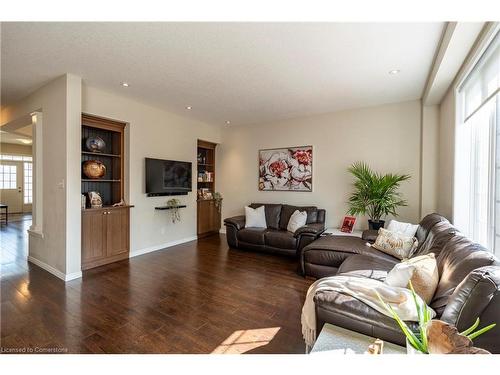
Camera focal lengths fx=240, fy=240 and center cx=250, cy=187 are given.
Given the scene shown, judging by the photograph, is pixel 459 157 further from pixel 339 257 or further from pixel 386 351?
pixel 386 351

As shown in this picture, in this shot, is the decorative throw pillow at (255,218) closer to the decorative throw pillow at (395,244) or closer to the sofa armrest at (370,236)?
the sofa armrest at (370,236)

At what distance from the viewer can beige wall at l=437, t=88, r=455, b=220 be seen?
9.80ft

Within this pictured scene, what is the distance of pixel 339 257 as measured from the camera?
2.97m

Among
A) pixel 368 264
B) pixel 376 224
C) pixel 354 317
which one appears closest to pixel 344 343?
pixel 354 317

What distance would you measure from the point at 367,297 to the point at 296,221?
291 centimetres

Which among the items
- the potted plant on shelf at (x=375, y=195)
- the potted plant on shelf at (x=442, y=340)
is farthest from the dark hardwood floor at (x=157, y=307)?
the potted plant on shelf at (x=375, y=195)

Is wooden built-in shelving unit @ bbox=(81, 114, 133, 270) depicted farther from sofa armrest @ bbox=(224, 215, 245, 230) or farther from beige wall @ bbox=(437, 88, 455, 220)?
beige wall @ bbox=(437, 88, 455, 220)

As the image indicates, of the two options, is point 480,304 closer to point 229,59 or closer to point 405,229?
point 405,229

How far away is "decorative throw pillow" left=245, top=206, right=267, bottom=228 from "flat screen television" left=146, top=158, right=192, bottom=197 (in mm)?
1414

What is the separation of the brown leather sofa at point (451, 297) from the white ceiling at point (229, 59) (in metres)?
1.88

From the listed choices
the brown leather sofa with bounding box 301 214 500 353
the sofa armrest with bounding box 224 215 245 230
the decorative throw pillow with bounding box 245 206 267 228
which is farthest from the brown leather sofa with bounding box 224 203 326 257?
the brown leather sofa with bounding box 301 214 500 353
